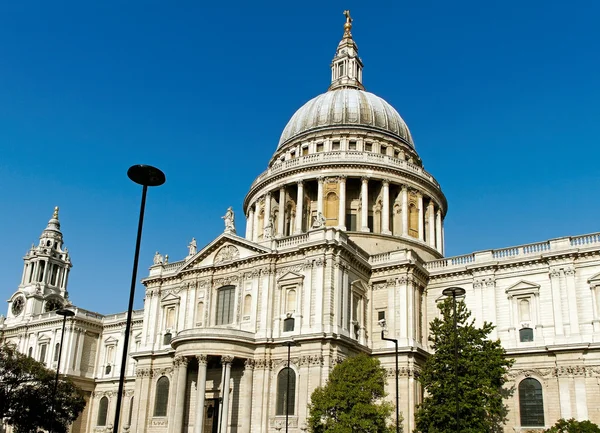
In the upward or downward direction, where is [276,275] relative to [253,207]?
downward

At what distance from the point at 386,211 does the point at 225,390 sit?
24301 millimetres

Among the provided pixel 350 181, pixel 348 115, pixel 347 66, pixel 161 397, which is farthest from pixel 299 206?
pixel 347 66

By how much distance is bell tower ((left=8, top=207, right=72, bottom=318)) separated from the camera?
262 ft

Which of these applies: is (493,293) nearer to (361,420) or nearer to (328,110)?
(361,420)

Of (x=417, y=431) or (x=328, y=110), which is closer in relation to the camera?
(x=417, y=431)

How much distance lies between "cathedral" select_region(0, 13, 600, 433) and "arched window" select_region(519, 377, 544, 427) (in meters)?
0.07

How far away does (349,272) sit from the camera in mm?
47594

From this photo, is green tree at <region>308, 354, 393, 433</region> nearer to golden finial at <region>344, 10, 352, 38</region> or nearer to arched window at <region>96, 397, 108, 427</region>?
arched window at <region>96, 397, 108, 427</region>

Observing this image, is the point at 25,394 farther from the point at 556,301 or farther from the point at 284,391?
the point at 556,301

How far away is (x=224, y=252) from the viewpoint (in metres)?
50.8

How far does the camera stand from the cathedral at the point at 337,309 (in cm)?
4391

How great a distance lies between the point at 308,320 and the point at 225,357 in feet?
20.7

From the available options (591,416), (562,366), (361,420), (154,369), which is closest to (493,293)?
(562,366)

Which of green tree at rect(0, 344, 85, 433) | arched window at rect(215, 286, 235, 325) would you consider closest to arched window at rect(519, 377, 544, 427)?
arched window at rect(215, 286, 235, 325)
